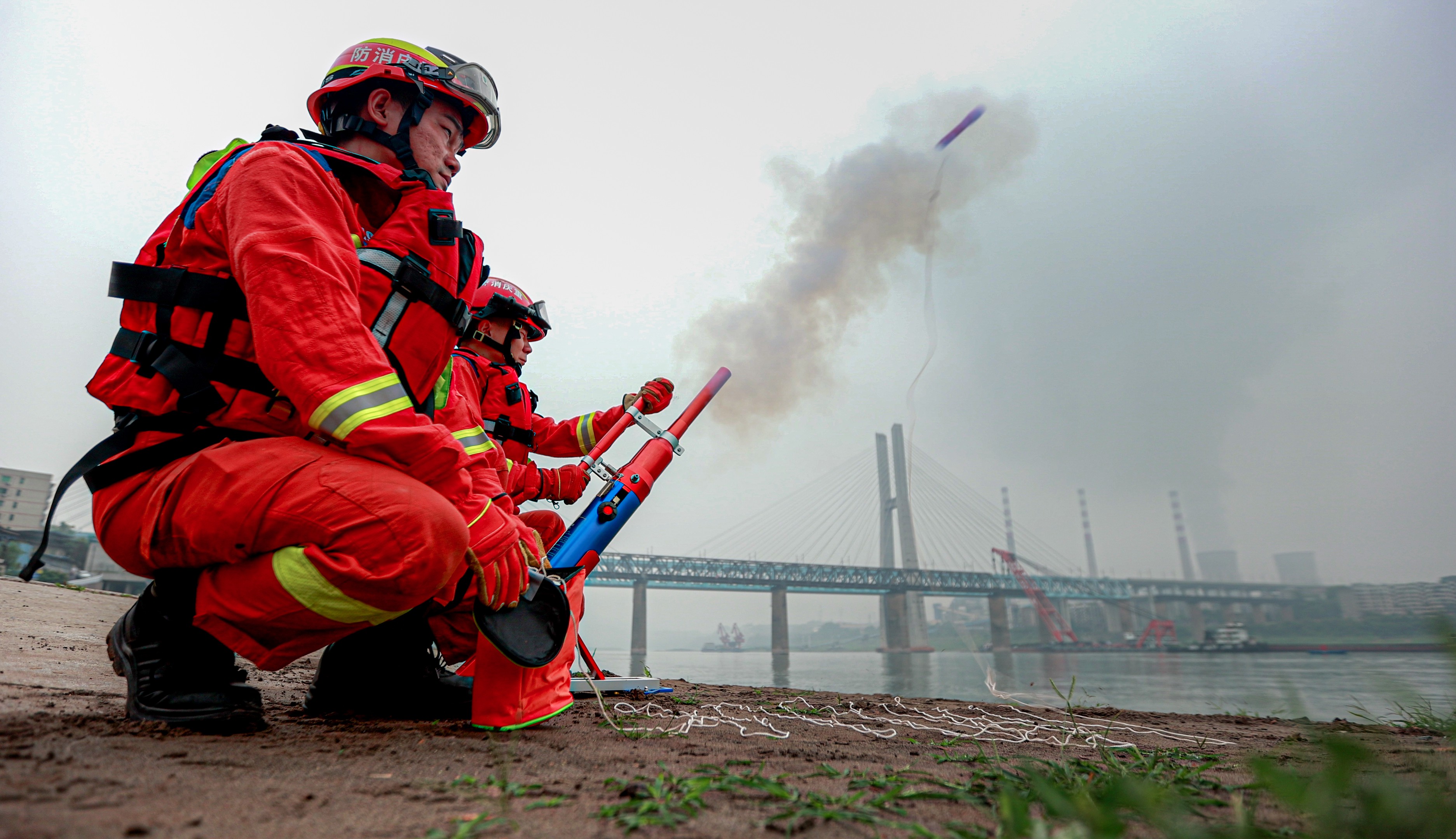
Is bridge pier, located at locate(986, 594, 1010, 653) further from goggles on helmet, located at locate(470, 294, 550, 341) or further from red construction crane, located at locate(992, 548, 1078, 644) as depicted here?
goggles on helmet, located at locate(470, 294, 550, 341)

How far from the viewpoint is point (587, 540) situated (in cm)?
423

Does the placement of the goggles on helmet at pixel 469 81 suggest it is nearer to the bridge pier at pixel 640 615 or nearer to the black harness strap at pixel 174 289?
the black harness strap at pixel 174 289

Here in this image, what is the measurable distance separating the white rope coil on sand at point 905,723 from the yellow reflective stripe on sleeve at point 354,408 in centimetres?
135

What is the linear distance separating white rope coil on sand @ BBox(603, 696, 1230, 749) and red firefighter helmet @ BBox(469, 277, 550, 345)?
3124mm

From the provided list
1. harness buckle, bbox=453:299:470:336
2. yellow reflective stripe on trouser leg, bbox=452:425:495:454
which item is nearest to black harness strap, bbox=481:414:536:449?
yellow reflective stripe on trouser leg, bbox=452:425:495:454

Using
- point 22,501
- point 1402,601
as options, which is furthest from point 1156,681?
point 22,501

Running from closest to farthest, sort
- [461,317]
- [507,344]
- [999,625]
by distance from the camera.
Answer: [461,317] < [507,344] < [999,625]

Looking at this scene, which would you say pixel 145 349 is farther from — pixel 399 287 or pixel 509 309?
pixel 509 309

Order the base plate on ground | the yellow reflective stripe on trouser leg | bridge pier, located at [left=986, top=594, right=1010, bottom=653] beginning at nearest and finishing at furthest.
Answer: the yellow reflective stripe on trouser leg, the base plate on ground, bridge pier, located at [left=986, top=594, right=1010, bottom=653]

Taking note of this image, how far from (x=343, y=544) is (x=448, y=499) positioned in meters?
0.29

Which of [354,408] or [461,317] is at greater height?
[461,317]

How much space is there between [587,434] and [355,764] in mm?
4208

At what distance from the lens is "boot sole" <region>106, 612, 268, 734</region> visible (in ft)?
5.68

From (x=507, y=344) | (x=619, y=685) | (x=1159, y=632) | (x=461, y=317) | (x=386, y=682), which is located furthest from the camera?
(x=1159, y=632)
